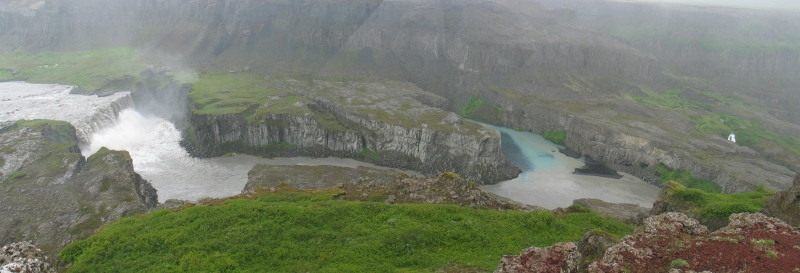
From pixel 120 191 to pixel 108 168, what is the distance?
6.91 metres

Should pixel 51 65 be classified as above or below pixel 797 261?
below

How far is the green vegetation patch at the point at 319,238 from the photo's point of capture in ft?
83.6

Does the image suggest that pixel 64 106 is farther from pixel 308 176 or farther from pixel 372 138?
pixel 308 176

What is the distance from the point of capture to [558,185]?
74750mm

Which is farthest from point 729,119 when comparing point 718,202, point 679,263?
point 679,263

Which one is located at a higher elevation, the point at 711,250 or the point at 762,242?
the point at 762,242

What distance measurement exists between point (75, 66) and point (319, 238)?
156536 mm

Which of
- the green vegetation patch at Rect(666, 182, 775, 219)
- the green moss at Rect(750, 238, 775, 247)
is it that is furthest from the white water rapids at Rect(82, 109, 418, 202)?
the green moss at Rect(750, 238, 775, 247)

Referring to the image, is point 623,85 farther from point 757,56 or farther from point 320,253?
point 320,253

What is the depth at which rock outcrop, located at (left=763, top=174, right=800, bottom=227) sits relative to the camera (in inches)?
1049

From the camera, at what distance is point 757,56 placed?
157000 millimetres

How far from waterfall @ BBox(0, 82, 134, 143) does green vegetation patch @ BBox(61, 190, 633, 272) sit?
65.9 meters

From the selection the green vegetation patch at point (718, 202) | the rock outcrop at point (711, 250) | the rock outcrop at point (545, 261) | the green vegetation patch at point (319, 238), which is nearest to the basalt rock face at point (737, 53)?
the green vegetation patch at point (718, 202)

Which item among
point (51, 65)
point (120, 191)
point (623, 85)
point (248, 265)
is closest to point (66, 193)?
point (120, 191)
